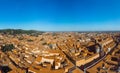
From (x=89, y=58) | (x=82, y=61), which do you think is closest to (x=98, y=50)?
(x=89, y=58)

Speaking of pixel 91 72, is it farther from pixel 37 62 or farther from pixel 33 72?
pixel 37 62

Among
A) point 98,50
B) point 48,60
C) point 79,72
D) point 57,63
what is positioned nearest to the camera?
point 79,72

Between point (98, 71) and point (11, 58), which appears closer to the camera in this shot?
point (98, 71)

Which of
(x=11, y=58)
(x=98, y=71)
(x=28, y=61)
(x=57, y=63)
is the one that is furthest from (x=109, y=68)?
(x=11, y=58)

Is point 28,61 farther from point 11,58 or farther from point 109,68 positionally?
point 109,68

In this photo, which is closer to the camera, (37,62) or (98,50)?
(37,62)

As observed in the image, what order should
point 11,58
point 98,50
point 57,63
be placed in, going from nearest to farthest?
1. point 57,63
2. point 11,58
3. point 98,50

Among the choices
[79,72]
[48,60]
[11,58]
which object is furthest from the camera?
[11,58]

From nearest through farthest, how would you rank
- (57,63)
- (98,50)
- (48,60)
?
(57,63)
(48,60)
(98,50)

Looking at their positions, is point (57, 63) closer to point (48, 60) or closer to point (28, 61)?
point (48, 60)
